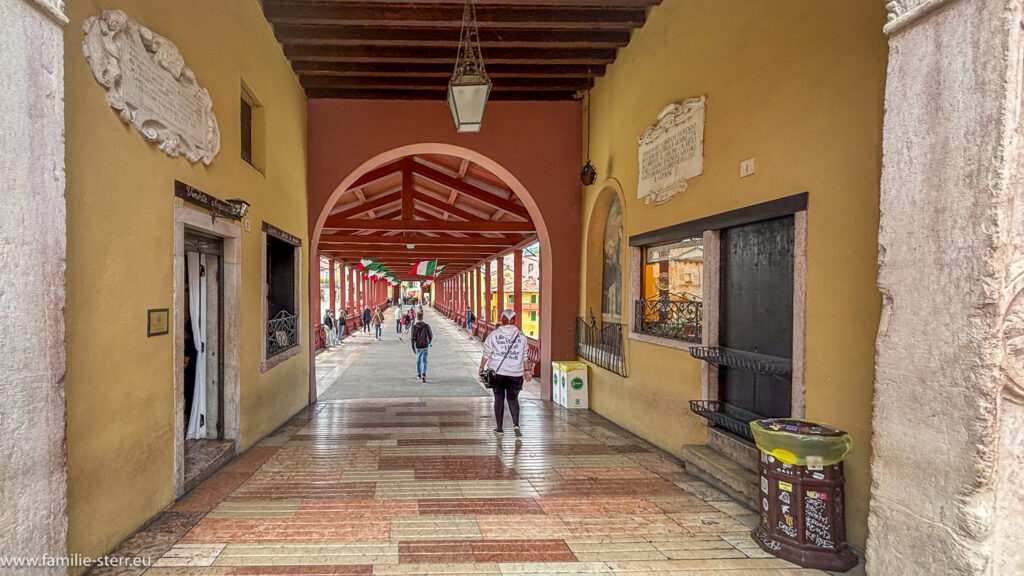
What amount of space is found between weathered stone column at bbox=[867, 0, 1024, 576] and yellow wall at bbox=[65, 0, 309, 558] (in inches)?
161

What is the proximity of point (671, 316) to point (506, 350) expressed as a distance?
1756mm

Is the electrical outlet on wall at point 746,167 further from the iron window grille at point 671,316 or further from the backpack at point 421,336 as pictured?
the backpack at point 421,336

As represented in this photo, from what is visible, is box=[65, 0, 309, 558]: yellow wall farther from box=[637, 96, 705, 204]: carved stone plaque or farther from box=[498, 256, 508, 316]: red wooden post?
box=[498, 256, 508, 316]: red wooden post

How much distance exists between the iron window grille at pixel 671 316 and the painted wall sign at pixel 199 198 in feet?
14.1

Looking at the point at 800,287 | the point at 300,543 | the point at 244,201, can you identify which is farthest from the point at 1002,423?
the point at 244,201

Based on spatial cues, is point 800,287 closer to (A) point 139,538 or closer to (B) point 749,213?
(B) point 749,213

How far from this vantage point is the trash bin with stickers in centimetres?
297

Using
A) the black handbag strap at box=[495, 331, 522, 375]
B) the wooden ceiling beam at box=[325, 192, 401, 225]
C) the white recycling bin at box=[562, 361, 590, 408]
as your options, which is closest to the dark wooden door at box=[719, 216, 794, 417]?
the black handbag strap at box=[495, 331, 522, 375]

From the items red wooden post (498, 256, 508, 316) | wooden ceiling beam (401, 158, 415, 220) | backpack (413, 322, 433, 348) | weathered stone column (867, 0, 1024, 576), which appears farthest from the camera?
red wooden post (498, 256, 508, 316)

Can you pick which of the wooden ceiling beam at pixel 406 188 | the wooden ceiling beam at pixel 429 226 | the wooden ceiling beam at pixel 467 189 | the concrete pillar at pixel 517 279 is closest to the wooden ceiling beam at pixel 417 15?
the wooden ceiling beam at pixel 429 226

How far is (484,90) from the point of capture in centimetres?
458

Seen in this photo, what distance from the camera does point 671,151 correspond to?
5.34 metres

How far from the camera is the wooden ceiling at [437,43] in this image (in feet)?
18.6

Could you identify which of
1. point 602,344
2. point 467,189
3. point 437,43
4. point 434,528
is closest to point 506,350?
point 602,344
